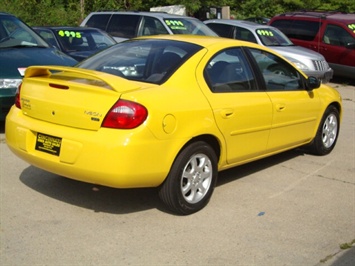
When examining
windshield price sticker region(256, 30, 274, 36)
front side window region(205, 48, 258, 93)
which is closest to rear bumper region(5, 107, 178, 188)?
front side window region(205, 48, 258, 93)

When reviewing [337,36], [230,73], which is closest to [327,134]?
[230,73]

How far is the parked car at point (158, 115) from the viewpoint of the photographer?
14.0 ft

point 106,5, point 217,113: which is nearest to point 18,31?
point 217,113

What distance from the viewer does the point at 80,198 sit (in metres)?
5.07

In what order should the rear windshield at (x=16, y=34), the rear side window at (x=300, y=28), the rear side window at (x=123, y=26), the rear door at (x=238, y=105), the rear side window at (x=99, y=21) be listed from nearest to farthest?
the rear door at (x=238, y=105), the rear windshield at (x=16, y=34), the rear side window at (x=123, y=26), the rear side window at (x=99, y=21), the rear side window at (x=300, y=28)

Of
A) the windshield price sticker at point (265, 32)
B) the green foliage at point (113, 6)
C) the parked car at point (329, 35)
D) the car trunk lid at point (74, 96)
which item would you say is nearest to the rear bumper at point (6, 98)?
the car trunk lid at point (74, 96)

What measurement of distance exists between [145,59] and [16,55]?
123 inches

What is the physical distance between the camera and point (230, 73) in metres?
5.32

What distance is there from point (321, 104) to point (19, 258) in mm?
4204

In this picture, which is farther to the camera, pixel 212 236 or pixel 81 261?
pixel 212 236

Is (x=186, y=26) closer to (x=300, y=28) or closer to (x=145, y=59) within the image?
(x=300, y=28)

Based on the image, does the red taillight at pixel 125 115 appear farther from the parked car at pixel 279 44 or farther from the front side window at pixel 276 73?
the parked car at pixel 279 44

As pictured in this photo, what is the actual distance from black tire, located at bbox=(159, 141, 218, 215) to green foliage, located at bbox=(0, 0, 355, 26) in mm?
15835

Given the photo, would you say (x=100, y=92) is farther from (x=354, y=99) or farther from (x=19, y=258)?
(x=354, y=99)
